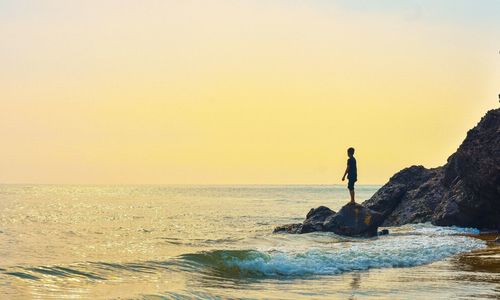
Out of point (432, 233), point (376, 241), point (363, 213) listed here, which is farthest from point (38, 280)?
point (432, 233)

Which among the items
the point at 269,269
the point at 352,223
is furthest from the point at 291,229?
the point at 269,269

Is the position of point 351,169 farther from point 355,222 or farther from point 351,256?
point 351,256

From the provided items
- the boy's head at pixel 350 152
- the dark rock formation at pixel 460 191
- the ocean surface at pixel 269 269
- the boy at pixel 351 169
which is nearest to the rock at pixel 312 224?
the ocean surface at pixel 269 269

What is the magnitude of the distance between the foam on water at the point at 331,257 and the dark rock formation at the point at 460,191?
13.5 feet

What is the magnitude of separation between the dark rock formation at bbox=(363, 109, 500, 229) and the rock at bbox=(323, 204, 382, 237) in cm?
432

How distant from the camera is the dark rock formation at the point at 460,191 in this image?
1027 inches

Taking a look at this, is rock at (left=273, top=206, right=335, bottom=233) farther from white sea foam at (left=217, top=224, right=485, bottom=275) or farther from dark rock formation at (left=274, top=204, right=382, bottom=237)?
white sea foam at (left=217, top=224, right=485, bottom=275)

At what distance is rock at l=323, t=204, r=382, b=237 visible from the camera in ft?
83.5

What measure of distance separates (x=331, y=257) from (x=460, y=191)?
11.5m

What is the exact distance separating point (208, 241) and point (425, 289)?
1581 cm

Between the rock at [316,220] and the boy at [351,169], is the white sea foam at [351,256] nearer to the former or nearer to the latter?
the boy at [351,169]

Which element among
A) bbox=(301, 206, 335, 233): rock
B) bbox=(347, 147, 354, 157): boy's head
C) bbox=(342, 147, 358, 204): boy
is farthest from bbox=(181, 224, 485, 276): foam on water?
bbox=(301, 206, 335, 233): rock

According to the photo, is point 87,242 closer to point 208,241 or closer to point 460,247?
point 208,241

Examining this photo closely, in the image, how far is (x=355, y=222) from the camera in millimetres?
25672
